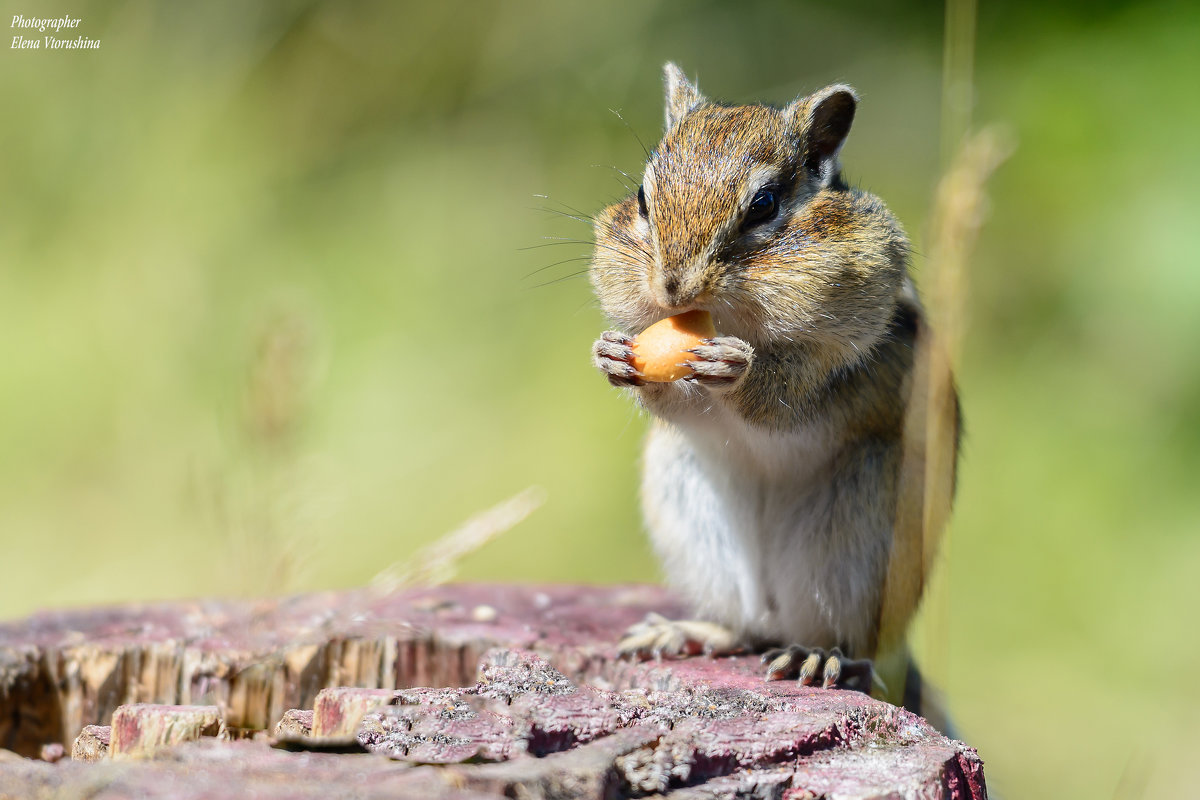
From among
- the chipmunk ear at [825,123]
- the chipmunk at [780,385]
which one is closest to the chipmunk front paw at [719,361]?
the chipmunk at [780,385]

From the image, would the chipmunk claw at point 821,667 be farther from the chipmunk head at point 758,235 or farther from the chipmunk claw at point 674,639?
the chipmunk head at point 758,235

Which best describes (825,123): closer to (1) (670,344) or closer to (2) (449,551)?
(1) (670,344)

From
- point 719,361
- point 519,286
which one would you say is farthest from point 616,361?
point 519,286

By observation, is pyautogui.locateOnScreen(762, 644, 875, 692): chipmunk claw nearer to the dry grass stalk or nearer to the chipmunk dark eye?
the dry grass stalk

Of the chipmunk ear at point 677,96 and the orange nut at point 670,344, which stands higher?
the chipmunk ear at point 677,96

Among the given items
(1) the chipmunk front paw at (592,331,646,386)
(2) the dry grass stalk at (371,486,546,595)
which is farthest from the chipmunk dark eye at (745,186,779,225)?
(2) the dry grass stalk at (371,486,546,595)

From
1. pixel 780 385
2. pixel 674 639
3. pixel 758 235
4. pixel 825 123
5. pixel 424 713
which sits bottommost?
pixel 674 639

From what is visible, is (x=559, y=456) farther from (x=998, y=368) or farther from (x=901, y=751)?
(x=901, y=751)
